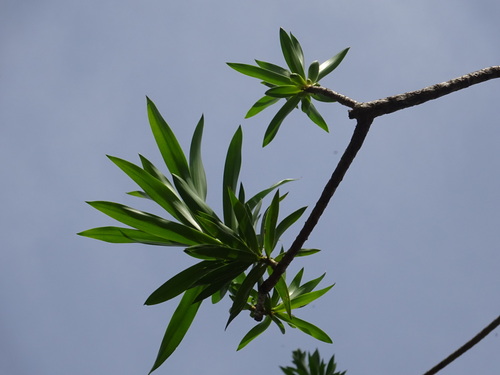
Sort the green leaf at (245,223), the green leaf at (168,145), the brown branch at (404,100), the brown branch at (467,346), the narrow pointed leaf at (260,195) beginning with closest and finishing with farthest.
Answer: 1. the brown branch at (467,346)
2. the brown branch at (404,100)
3. the green leaf at (245,223)
4. the green leaf at (168,145)
5. the narrow pointed leaf at (260,195)

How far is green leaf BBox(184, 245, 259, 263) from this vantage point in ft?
7.14

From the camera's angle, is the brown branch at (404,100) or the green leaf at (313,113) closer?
the brown branch at (404,100)

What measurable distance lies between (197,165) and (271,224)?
50 cm

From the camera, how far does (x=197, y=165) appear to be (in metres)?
2.54

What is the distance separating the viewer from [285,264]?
6.81ft

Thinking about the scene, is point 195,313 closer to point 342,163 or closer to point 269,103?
point 342,163

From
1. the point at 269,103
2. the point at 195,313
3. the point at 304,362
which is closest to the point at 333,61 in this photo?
the point at 269,103

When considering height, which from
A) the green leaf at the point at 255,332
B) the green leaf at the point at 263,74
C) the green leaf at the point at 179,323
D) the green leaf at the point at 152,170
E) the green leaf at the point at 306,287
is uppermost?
the green leaf at the point at 263,74

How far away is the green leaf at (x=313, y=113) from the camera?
3037 mm

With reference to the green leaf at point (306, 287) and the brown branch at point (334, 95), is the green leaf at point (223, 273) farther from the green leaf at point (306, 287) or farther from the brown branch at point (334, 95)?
the brown branch at point (334, 95)

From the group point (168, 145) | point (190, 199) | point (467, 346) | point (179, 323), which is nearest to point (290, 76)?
point (168, 145)

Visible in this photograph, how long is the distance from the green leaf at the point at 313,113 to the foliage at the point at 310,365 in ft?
5.72

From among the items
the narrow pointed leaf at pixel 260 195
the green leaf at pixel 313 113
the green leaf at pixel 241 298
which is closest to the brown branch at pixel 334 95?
the green leaf at pixel 313 113

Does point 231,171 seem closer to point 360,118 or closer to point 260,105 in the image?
point 360,118
